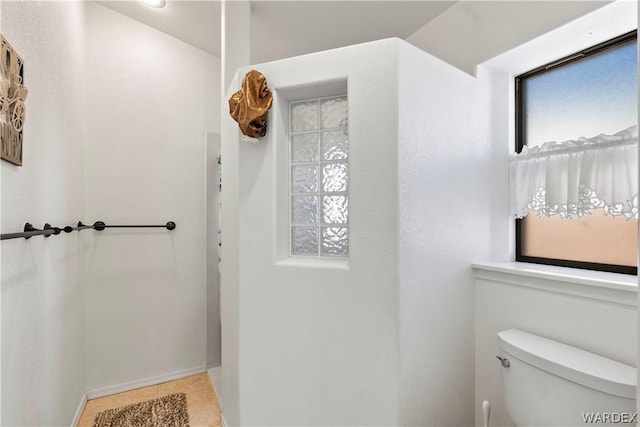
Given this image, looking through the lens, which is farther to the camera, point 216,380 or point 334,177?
point 216,380

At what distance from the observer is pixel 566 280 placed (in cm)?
140

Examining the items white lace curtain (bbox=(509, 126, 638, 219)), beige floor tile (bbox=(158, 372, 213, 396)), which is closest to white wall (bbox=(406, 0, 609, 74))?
white lace curtain (bbox=(509, 126, 638, 219))

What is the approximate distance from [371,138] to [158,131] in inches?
75.0

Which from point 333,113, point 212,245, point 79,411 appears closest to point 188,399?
point 79,411

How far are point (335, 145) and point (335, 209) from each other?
0.33m

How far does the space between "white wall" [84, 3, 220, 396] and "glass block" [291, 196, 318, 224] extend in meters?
1.33

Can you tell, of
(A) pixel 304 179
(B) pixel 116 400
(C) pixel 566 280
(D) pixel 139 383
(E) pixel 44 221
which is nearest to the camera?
(C) pixel 566 280

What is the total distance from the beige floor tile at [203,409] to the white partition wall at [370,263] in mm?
398

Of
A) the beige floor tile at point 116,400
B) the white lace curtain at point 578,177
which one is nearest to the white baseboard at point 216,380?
the beige floor tile at point 116,400

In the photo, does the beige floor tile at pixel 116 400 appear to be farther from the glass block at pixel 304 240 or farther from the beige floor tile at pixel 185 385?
the glass block at pixel 304 240

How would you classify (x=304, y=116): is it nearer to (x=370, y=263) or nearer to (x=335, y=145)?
(x=335, y=145)

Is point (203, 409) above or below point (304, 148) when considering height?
below

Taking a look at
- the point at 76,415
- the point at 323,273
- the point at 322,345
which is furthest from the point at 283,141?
the point at 76,415

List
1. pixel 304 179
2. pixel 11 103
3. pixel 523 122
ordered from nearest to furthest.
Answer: pixel 11 103, pixel 304 179, pixel 523 122
